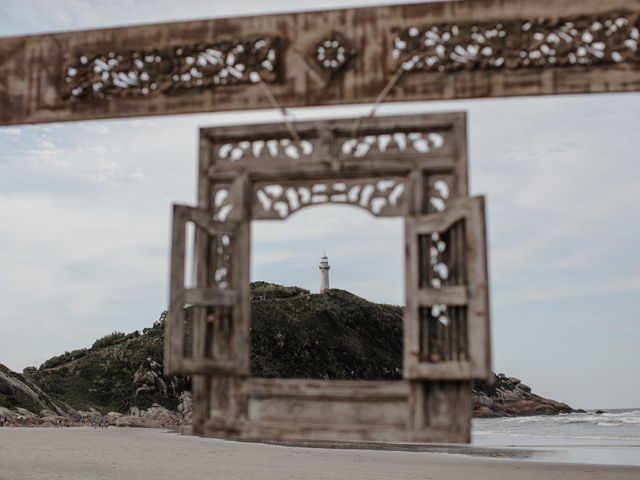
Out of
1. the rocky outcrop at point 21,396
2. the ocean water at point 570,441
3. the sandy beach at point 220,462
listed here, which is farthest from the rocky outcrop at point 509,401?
the sandy beach at point 220,462

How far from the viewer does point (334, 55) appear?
3.88 metres

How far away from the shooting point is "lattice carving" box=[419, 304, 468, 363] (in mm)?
3500

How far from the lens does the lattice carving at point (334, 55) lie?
12.7ft

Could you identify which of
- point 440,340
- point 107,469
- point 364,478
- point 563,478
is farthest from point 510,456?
point 440,340

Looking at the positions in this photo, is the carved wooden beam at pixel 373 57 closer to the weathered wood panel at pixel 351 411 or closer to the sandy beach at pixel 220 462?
the weathered wood panel at pixel 351 411

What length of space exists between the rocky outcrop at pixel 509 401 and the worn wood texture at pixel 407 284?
4292 centimetres

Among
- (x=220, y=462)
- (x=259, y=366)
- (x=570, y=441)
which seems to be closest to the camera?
(x=220, y=462)

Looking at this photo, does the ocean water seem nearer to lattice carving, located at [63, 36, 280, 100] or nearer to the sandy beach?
the sandy beach

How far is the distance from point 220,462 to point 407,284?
11.3m

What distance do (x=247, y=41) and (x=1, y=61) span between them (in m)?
1.50

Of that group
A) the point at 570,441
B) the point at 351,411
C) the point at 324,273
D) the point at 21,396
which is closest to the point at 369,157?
the point at 351,411

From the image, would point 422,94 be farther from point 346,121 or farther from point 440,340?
point 440,340

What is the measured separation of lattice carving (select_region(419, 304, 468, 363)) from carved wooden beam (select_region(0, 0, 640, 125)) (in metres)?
1.07

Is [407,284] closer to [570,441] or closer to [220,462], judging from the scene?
[220,462]
